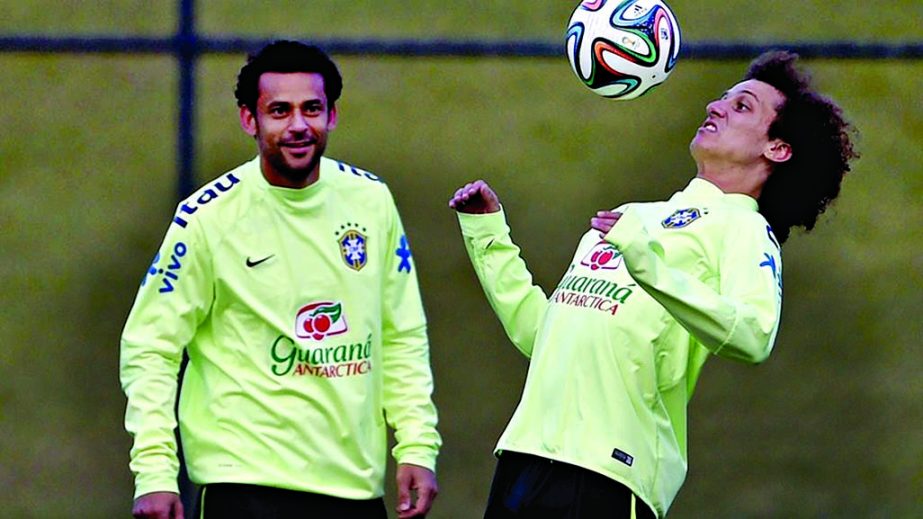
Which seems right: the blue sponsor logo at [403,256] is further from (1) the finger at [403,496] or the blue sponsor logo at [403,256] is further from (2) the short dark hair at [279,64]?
(1) the finger at [403,496]

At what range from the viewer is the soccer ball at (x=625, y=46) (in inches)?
153

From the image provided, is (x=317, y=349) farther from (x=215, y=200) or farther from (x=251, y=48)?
(x=251, y=48)

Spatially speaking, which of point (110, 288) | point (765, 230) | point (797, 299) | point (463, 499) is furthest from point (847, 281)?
point (110, 288)

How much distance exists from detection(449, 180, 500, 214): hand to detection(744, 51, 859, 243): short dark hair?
23.7 inches

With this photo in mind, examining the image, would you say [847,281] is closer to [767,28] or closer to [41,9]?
[767,28]

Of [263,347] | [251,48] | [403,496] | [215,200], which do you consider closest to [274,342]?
[263,347]

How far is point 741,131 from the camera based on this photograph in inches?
148

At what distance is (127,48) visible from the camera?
4969mm

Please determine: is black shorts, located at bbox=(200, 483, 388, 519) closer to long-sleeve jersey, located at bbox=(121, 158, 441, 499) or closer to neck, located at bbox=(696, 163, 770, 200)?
long-sleeve jersey, located at bbox=(121, 158, 441, 499)

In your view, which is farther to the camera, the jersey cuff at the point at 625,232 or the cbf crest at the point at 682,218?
the cbf crest at the point at 682,218

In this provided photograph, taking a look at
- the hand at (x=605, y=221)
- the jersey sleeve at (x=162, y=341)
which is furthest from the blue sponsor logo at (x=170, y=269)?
the hand at (x=605, y=221)

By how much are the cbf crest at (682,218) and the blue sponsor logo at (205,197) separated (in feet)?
3.08

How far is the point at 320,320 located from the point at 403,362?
9.8 inches

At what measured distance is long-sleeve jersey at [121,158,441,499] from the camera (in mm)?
3613
